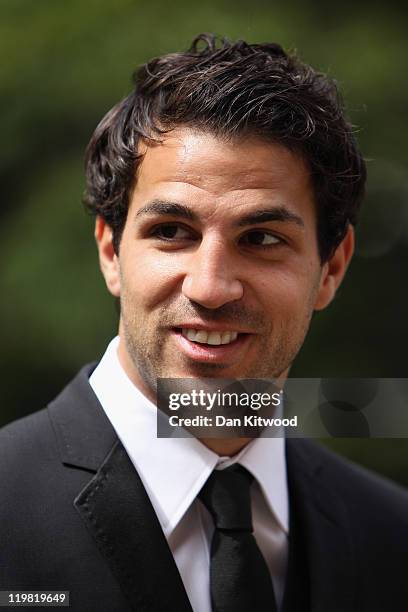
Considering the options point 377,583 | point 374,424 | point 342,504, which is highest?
point 374,424

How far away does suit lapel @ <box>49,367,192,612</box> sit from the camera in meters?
2.08

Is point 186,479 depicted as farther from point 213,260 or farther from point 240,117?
point 240,117

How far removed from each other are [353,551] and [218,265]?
0.97 meters

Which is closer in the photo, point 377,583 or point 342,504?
point 377,583

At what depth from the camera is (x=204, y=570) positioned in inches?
87.4

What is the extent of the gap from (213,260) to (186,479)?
580 mm

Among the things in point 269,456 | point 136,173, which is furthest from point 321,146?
point 269,456

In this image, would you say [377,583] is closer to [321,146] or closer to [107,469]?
[107,469]

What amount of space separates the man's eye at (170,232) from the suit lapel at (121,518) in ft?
1.66

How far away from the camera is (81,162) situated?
167 inches

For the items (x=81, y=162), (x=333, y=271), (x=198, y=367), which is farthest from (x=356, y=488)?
(x=81, y=162)

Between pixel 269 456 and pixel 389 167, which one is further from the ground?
pixel 389 167

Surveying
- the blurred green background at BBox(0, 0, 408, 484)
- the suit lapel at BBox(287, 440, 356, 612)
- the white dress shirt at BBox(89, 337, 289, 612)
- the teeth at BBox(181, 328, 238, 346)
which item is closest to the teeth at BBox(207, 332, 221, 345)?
the teeth at BBox(181, 328, 238, 346)

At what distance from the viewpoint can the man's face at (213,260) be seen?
2.21m
